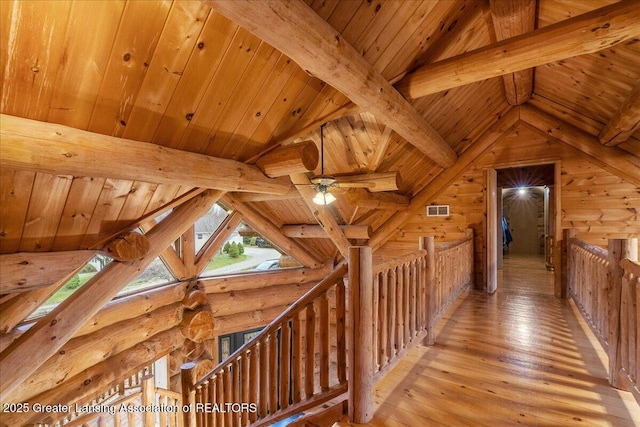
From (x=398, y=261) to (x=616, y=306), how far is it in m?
1.53

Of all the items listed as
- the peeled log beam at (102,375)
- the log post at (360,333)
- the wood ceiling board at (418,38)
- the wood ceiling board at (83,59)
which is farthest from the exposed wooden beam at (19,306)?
the wood ceiling board at (418,38)

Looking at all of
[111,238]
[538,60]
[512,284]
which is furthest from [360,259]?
[512,284]

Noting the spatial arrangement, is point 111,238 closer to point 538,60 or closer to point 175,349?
point 175,349

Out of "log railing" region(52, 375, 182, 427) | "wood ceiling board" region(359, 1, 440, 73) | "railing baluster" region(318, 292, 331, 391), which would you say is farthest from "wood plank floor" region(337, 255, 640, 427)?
"log railing" region(52, 375, 182, 427)

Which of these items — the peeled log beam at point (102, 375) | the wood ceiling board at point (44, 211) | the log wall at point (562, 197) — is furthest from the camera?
the log wall at point (562, 197)

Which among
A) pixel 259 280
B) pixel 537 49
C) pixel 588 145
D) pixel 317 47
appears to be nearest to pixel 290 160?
pixel 317 47

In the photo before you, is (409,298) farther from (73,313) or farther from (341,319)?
(73,313)

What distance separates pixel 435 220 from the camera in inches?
223

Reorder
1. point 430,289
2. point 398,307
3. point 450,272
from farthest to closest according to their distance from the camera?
1. point 450,272
2. point 430,289
3. point 398,307

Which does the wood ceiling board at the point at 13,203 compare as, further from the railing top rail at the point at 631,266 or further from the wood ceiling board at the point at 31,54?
the railing top rail at the point at 631,266

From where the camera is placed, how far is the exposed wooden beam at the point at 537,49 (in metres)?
1.82

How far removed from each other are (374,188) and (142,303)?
12.1ft

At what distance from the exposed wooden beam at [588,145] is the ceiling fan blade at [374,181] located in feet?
9.08

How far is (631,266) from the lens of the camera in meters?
1.82
